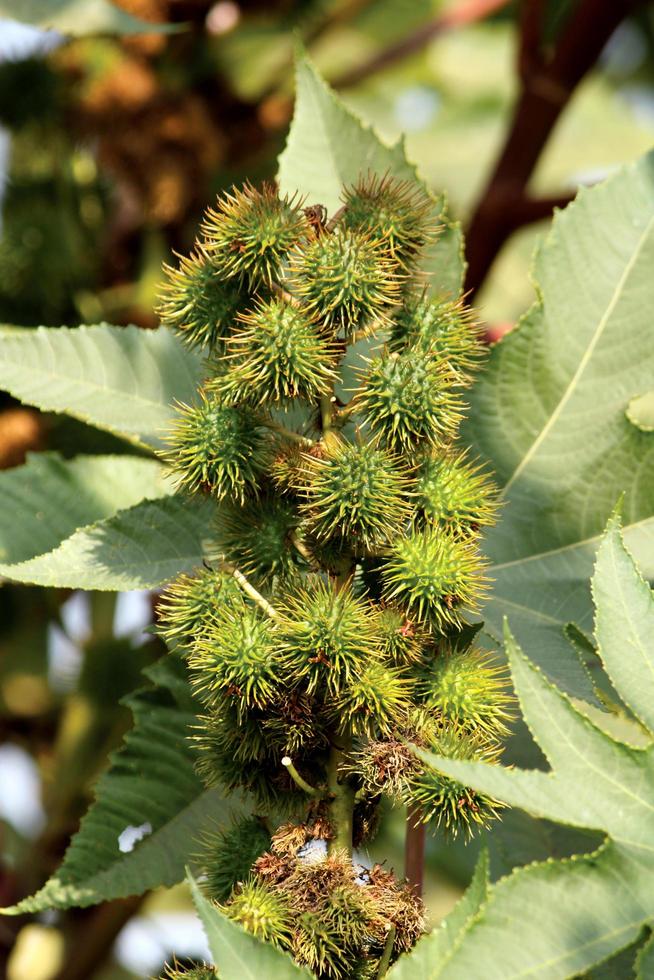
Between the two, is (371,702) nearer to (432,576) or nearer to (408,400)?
(432,576)

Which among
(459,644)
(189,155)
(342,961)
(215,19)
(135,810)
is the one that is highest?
(215,19)

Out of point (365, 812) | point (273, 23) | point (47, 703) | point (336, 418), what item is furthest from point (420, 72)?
point (365, 812)

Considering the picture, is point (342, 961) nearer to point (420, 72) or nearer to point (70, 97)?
point (70, 97)

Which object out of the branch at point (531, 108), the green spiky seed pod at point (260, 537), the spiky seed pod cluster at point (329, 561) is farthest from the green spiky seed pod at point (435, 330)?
the branch at point (531, 108)

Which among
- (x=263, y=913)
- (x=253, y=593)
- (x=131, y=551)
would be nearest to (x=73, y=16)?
(x=131, y=551)

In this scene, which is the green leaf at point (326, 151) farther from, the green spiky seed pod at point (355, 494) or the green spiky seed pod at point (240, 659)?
the green spiky seed pod at point (240, 659)

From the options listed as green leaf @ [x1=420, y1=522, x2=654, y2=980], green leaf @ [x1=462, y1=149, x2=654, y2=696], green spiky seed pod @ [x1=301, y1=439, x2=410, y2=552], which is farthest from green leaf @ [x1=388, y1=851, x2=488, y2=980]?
green leaf @ [x1=462, y1=149, x2=654, y2=696]

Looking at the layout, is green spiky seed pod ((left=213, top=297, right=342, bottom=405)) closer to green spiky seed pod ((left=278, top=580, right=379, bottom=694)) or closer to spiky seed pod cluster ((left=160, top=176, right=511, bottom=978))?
spiky seed pod cluster ((left=160, top=176, right=511, bottom=978))
